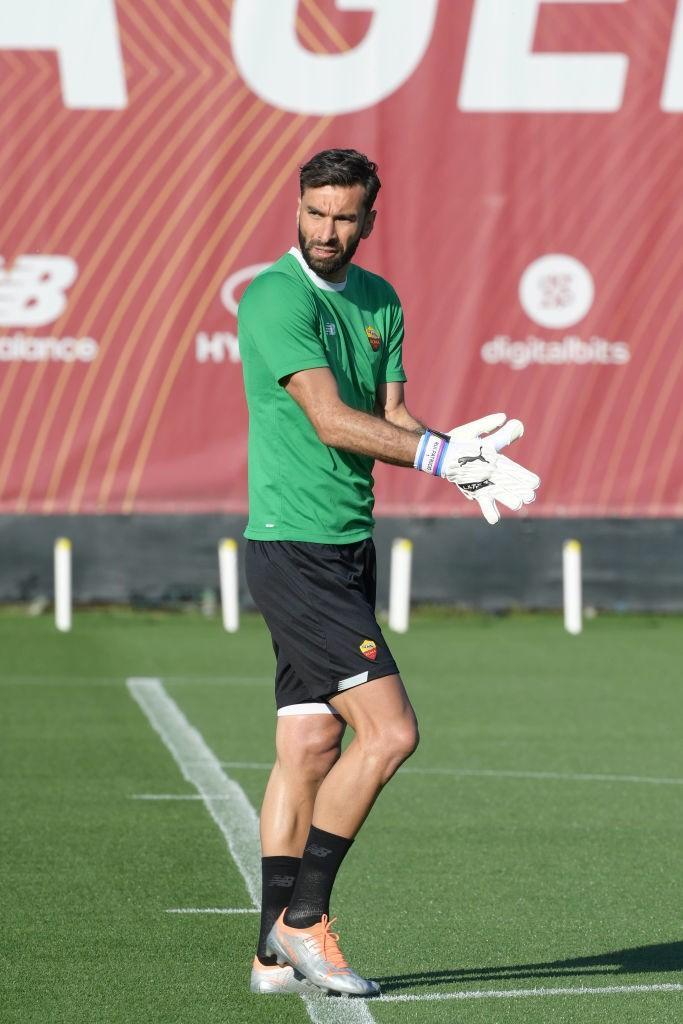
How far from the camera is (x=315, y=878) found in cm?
563

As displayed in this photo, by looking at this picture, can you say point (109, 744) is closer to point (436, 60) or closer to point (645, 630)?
point (645, 630)

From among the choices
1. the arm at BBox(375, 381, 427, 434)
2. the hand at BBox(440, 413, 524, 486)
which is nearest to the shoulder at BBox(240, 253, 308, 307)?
Result: the arm at BBox(375, 381, 427, 434)

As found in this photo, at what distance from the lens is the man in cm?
543

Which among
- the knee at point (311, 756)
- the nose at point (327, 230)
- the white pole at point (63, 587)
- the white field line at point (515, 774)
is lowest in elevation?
the white pole at point (63, 587)

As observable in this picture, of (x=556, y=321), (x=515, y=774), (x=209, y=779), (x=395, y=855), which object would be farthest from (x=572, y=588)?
(x=395, y=855)

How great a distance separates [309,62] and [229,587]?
217 inches

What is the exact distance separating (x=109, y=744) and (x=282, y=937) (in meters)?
5.48

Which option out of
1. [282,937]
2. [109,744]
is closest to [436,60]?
[109,744]

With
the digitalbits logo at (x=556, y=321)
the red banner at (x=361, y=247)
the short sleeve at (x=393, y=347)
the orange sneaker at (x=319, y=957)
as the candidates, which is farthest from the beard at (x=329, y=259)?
the digitalbits logo at (x=556, y=321)

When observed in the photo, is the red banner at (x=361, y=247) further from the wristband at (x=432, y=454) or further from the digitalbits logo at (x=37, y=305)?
the wristband at (x=432, y=454)

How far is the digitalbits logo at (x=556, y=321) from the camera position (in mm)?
20234

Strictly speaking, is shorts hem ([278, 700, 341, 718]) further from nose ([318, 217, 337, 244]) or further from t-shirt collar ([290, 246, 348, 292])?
nose ([318, 217, 337, 244])

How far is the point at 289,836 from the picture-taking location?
5.80 m

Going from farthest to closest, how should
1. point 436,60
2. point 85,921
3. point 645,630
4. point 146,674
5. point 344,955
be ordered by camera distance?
point 436,60, point 645,630, point 146,674, point 85,921, point 344,955
